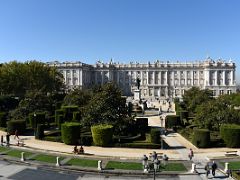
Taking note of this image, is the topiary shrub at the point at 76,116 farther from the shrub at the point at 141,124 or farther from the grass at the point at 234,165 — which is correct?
the grass at the point at 234,165

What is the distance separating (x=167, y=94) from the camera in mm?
196750

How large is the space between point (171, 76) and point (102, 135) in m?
156

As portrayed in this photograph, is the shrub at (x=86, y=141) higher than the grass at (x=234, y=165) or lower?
higher

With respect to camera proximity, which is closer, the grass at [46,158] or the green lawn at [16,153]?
the grass at [46,158]

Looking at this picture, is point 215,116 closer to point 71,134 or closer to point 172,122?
point 172,122

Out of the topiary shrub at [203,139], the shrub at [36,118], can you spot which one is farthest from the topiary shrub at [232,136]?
the shrub at [36,118]

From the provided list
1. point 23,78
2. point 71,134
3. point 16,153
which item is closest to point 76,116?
point 71,134

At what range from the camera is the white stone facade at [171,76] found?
609 feet

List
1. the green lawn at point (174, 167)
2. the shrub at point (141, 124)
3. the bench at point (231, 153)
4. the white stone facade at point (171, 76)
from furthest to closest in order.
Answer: the white stone facade at point (171, 76) → the shrub at point (141, 124) → the bench at point (231, 153) → the green lawn at point (174, 167)

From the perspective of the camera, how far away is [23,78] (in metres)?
98.8

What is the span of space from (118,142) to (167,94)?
156 metres

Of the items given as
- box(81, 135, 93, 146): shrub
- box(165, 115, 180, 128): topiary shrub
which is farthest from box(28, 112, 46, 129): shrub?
box(165, 115, 180, 128): topiary shrub

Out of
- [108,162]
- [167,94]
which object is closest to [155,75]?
[167,94]

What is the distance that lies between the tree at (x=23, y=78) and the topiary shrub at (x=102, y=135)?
5205 centimetres
